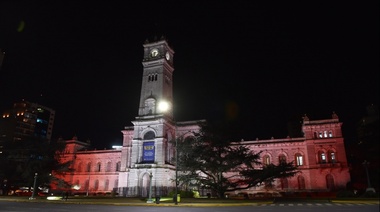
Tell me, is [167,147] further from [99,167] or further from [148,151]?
[99,167]

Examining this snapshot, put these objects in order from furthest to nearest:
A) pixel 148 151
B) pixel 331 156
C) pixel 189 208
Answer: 1. pixel 148 151
2. pixel 331 156
3. pixel 189 208

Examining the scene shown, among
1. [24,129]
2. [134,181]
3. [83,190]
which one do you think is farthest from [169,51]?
[24,129]

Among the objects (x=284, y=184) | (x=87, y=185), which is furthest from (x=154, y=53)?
(x=284, y=184)

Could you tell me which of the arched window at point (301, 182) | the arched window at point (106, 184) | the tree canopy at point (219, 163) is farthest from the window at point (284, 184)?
the arched window at point (106, 184)

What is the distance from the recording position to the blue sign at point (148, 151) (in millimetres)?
56469

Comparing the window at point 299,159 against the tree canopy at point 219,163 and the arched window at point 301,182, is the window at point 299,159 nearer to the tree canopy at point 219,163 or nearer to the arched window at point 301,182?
the arched window at point 301,182

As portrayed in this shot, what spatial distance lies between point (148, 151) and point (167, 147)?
4.17m

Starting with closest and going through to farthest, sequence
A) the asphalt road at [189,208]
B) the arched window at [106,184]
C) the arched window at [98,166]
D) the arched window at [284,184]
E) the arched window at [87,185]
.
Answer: the asphalt road at [189,208], the arched window at [284,184], the arched window at [106,184], the arched window at [87,185], the arched window at [98,166]

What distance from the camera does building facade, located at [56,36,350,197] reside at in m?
54.9

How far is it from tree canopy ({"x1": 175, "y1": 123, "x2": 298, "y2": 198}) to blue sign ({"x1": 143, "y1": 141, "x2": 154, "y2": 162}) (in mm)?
14644

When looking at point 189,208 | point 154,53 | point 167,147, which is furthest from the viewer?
point 154,53

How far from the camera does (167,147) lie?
5881cm

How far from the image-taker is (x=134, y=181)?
55250mm

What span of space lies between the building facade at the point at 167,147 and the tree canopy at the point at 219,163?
10.7m
